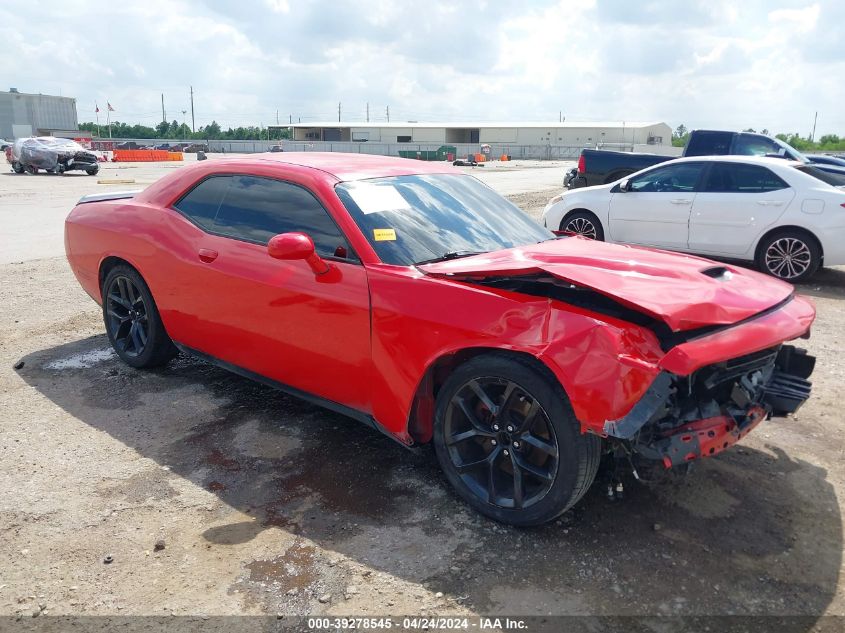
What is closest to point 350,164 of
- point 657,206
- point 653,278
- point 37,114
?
point 653,278

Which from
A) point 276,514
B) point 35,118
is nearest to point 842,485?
point 276,514

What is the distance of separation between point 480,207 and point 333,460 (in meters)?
1.76

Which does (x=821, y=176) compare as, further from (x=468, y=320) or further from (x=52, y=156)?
(x=52, y=156)

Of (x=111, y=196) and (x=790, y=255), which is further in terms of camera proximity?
(x=790, y=255)

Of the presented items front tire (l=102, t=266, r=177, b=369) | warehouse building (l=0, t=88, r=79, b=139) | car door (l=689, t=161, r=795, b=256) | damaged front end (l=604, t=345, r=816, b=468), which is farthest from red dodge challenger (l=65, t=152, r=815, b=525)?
warehouse building (l=0, t=88, r=79, b=139)

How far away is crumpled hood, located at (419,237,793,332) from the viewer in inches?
107

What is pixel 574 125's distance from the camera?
8750 cm

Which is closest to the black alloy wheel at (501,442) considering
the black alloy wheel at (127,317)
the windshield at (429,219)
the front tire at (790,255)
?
the windshield at (429,219)

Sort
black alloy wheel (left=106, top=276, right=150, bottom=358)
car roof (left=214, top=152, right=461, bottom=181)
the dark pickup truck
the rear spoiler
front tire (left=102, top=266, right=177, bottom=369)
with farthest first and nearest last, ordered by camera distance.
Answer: the dark pickup truck → the rear spoiler → black alloy wheel (left=106, top=276, right=150, bottom=358) → front tire (left=102, top=266, right=177, bottom=369) → car roof (left=214, top=152, right=461, bottom=181)

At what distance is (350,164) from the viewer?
13.2ft

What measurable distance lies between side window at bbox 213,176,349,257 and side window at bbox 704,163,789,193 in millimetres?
6383

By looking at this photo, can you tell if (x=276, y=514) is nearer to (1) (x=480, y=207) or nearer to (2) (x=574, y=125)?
(1) (x=480, y=207)

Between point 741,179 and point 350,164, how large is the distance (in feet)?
20.0

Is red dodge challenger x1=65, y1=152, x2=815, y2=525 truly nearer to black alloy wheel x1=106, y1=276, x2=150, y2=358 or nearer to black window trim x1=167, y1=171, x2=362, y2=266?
black window trim x1=167, y1=171, x2=362, y2=266
